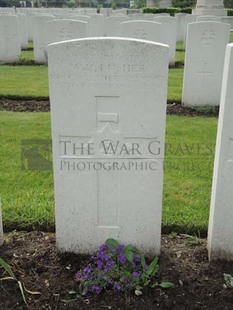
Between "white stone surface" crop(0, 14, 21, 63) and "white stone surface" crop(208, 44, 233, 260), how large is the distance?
9656 millimetres

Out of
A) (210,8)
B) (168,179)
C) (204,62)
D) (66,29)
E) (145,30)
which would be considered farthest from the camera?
(210,8)

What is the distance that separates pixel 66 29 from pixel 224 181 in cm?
730

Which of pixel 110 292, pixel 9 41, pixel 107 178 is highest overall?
pixel 9 41

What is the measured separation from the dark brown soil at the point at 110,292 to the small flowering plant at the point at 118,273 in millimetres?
58

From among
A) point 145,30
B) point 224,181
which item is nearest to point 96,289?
point 224,181

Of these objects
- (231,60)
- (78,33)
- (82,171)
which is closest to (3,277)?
(82,171)

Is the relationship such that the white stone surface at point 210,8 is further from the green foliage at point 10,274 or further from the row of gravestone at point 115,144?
the green foliage at point 10,274

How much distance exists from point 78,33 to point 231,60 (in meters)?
7.02

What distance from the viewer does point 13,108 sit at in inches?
264

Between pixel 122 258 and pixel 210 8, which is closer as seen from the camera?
pixel 122 258

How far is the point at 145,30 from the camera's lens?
8.63m

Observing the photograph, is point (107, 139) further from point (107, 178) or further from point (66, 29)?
point (66, 29)

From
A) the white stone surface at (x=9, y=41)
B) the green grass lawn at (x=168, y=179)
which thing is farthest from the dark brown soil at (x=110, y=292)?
the white stone surface at (x=9, y=41)

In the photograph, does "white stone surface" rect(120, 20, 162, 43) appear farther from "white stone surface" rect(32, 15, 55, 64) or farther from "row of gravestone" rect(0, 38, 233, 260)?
"row of gravestone" rect(0, 38, 233, 260)
